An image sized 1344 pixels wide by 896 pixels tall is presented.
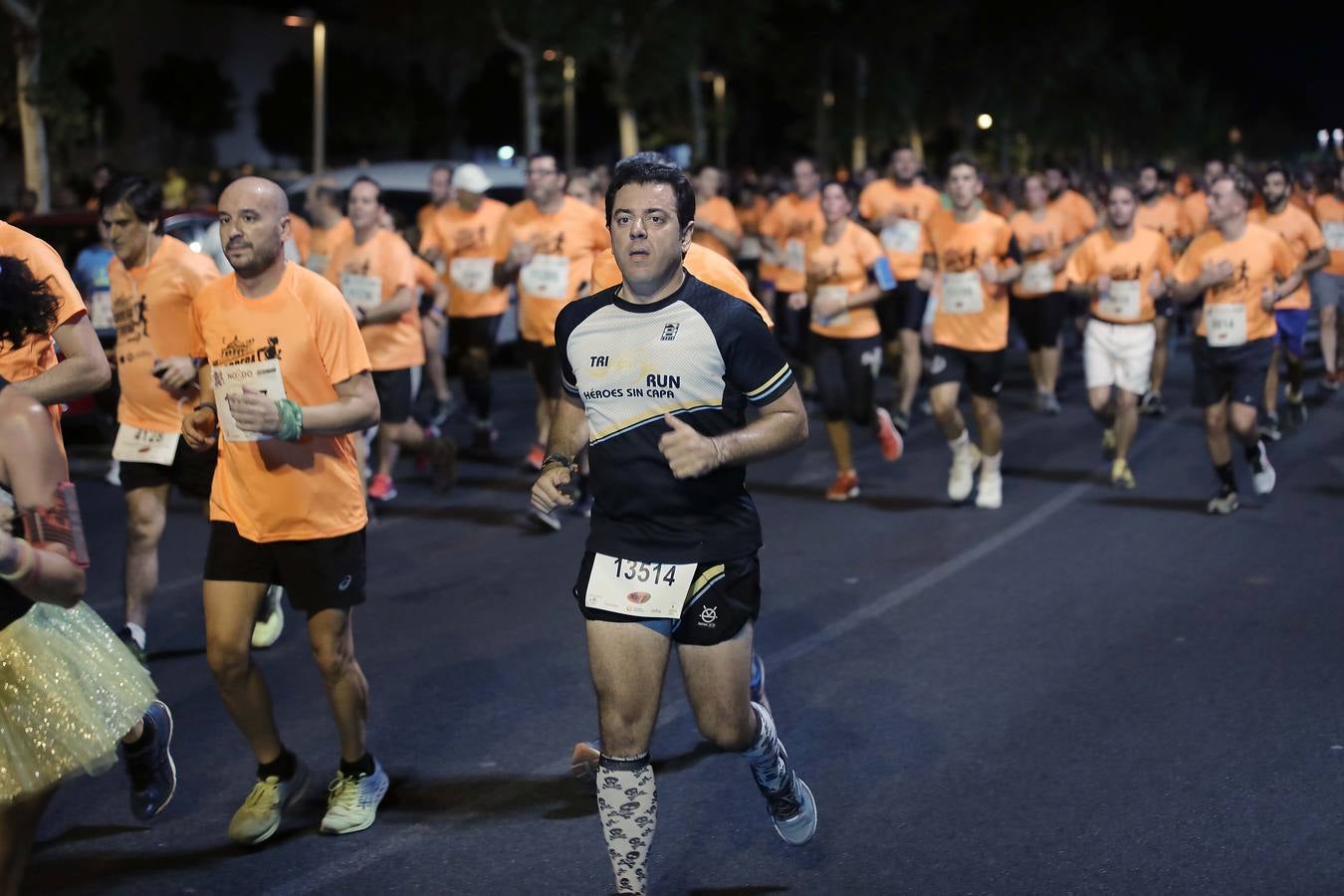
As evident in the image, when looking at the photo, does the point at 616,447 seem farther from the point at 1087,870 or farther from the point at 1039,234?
the point at 1039,234

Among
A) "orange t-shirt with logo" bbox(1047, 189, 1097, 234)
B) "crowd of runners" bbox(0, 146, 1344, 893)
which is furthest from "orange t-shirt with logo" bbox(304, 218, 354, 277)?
"orange t-shirt with logo" bbox(1047, 189, 1097, 234)

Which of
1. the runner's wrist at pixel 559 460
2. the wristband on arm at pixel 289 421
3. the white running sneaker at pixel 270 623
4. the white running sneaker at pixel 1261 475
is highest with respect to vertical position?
the wristband on arm at pixel 289 421

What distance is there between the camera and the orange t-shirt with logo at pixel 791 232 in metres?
15.1

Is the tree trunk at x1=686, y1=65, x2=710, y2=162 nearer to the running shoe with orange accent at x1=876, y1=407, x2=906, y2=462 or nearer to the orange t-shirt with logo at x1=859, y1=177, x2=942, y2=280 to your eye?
the orange t-shirt with logo at x1=859, y1=177, x2=942, y2=280

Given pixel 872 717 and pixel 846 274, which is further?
pixel 846 274

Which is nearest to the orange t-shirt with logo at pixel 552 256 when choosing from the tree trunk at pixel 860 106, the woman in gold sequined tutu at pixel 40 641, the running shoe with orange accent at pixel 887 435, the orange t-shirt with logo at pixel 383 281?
the orange t-shirt with logo at pixel 383 281

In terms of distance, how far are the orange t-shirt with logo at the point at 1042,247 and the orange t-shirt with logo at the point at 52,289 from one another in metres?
10.2

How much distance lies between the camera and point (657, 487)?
4.46 metres

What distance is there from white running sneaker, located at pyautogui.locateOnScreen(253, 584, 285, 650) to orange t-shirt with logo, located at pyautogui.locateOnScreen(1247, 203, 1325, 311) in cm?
808

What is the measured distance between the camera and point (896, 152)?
1536 centimetres

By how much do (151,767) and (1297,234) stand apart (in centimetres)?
1035

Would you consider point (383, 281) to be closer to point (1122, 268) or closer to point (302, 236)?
point (302, 236)

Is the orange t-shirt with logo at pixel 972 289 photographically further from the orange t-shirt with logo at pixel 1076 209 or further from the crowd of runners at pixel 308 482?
the orange t-shirt with logo at pixel 1076 209

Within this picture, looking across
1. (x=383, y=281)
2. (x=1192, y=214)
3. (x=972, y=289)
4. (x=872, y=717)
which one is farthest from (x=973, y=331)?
(x=1192, y=214)
